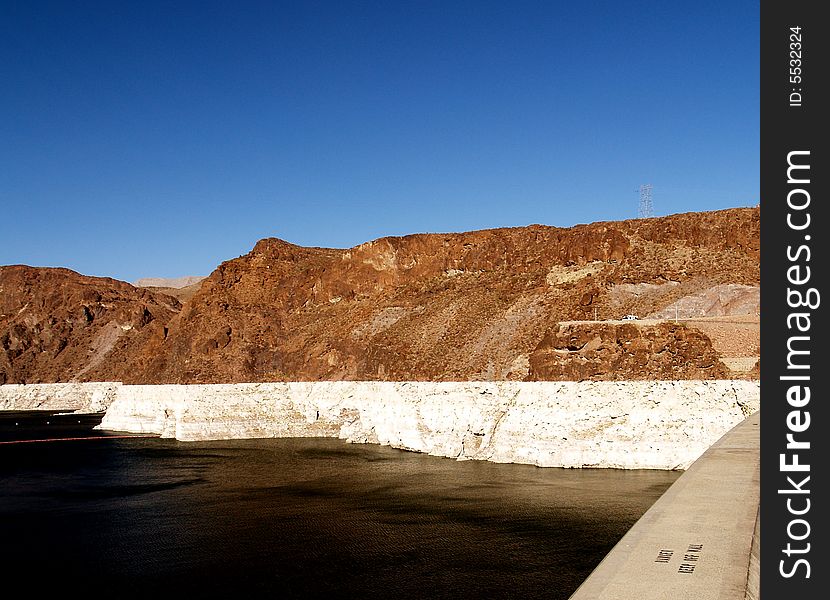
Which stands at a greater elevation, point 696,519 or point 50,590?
point 696,519

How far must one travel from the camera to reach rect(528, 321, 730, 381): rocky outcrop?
153 ft

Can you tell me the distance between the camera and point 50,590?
20.2 m

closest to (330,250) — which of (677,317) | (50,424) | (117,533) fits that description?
(50,424)

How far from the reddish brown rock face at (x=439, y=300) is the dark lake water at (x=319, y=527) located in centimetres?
1778

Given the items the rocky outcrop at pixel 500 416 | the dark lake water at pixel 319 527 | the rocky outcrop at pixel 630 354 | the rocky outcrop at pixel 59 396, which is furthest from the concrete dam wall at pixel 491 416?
the rocky outcrop at pixel 59 396

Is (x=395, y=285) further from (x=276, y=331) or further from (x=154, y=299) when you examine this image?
(x=154, y=299)

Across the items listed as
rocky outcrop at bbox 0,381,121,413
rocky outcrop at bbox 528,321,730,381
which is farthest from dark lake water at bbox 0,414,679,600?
rocky outcrop at bbox 0,381,121,413

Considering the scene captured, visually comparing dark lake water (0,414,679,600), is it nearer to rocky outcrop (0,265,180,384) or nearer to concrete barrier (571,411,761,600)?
concrete barrier (571,411,761,600)

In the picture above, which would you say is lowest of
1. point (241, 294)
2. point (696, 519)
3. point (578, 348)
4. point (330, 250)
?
point (696, 519)

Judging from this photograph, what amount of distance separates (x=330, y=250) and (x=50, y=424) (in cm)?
3685

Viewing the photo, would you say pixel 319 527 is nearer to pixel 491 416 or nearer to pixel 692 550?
pixel 692 550

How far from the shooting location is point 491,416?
44.0 metres

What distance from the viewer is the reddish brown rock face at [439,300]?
60.4 m
